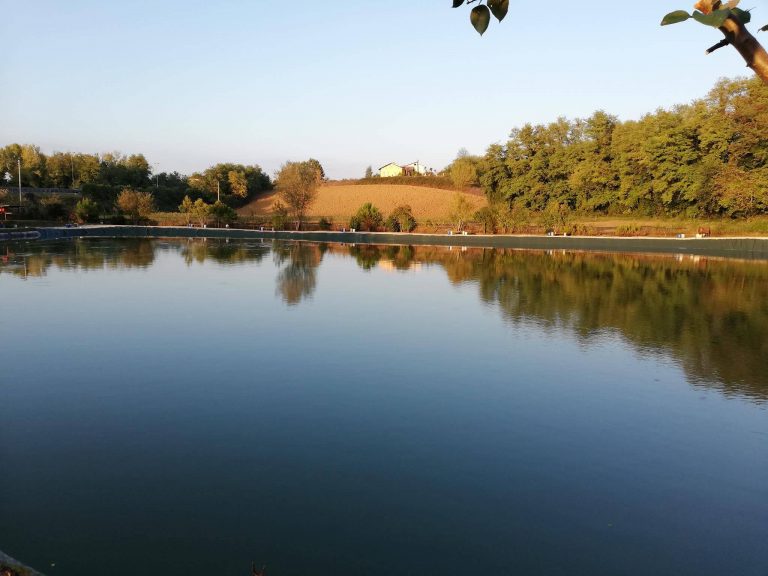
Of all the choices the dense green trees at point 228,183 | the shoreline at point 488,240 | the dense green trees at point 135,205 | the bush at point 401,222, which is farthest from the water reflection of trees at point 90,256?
the dense green trees at point 228,183

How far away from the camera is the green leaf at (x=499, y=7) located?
1463 millimetres

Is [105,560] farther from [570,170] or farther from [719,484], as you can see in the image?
[570,170]

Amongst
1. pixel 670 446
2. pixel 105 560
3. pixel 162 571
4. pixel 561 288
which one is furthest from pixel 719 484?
pixel 561 288

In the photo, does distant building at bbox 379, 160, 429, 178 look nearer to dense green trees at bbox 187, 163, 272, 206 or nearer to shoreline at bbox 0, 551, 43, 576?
dense green trees at bbox 187, 163, 272, 206

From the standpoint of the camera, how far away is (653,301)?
13.9m

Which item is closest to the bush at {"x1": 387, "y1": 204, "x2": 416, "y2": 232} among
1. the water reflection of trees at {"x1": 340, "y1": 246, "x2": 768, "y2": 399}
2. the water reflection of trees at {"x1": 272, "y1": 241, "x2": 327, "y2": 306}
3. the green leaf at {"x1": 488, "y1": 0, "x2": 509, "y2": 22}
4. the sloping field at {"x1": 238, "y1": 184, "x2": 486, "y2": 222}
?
the sloping field at {"x1": 238, "y1": 184, "x2": 486, "y2": 222}

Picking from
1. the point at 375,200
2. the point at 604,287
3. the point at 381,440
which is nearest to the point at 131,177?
the point at 375,200

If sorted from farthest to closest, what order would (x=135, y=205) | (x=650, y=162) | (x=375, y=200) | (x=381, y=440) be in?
(x=375, y=200) → (x=135, y=205) → (x=650, y=162) → (x=381, y=440)

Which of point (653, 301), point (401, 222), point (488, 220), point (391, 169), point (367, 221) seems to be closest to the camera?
point (653, 301)

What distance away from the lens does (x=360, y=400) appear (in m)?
6.58

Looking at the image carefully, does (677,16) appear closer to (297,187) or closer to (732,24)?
(732,24)

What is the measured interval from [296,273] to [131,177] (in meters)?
55.1

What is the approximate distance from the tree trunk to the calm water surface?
123 inches

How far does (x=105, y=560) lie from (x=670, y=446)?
15.3ft
